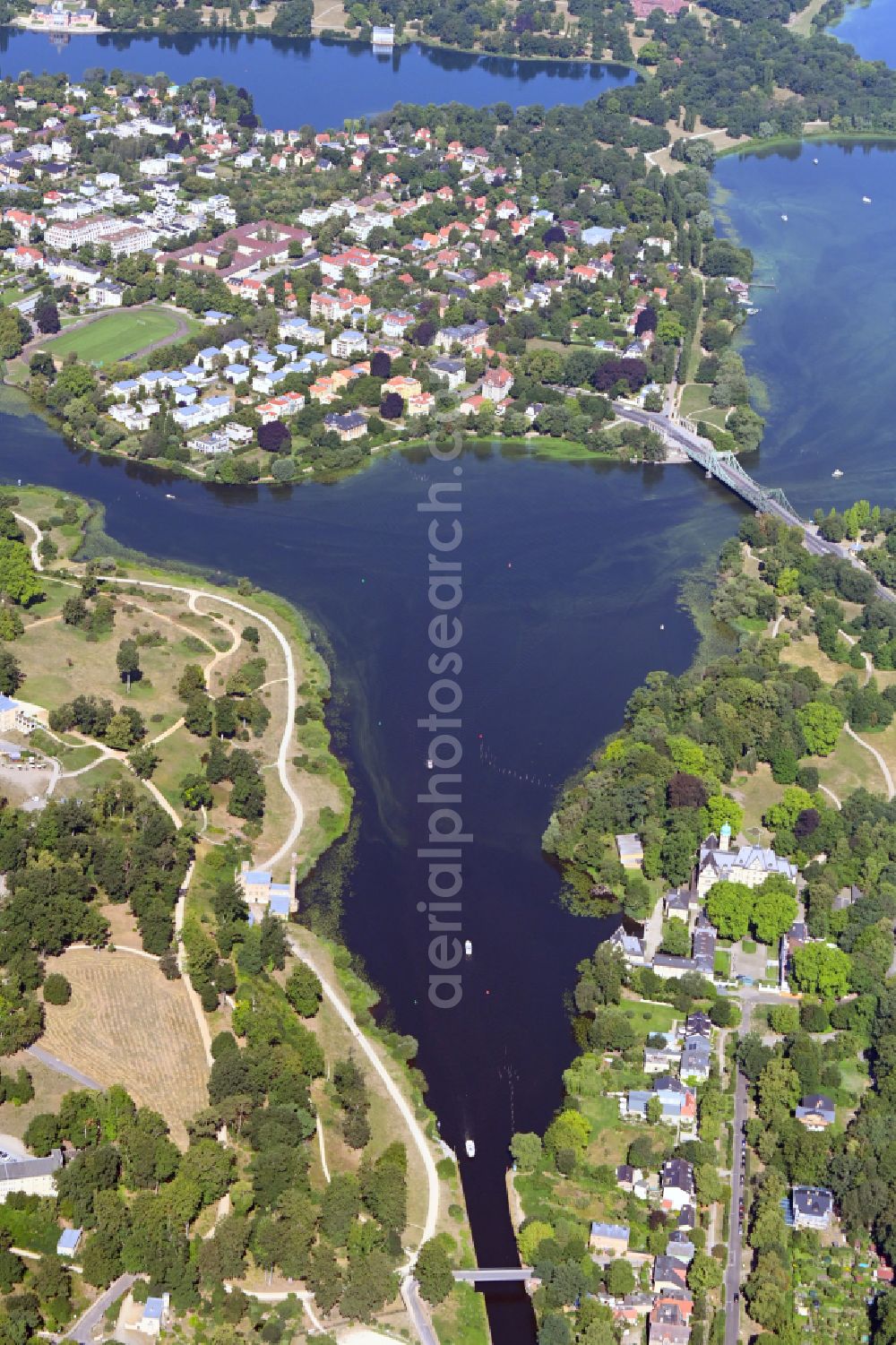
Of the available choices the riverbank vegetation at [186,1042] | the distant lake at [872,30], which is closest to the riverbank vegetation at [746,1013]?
the riverbank vegetation at [186,1042]

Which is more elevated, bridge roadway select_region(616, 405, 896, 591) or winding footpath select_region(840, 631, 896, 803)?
bridge roadway select_region(616, 405, 896, 591)

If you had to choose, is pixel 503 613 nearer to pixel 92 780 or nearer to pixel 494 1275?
pixel 92 780

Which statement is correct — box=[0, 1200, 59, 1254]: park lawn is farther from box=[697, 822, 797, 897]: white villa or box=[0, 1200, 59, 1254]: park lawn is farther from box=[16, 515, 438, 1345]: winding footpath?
box=[697, 822, 797, 897]: white villa

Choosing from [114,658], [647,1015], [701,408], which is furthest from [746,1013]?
[701,408]

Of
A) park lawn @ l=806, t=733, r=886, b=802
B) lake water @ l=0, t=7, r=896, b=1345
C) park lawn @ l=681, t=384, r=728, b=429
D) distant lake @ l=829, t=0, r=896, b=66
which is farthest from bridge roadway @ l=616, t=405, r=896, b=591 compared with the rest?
distant lake @ l=829, t=0, r=896, b=66

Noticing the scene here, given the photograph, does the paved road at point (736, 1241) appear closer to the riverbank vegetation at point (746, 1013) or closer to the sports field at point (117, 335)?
the riverbank vegetation at point (746, 1013)

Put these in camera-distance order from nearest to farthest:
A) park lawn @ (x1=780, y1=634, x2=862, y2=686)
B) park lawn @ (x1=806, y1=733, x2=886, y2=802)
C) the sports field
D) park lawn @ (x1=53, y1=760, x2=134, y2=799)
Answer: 1. park lawn @ (x1=53, y1=760, x2=134, y2=799)
2. park lawn @ (x1=806, y1=733, x2=886, y2=802)
3. park lawn @ (x1=780, y1=634, x2=862, y2=686)
4. the sports field
